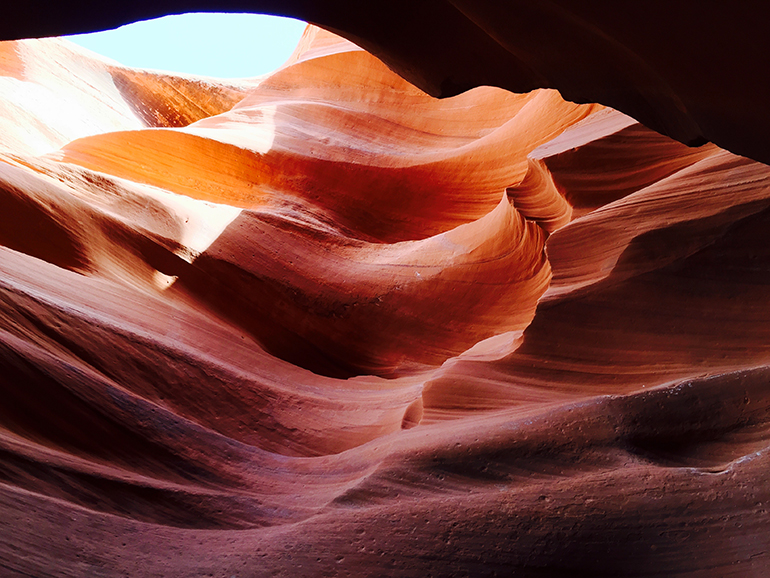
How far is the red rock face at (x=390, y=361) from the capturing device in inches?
78.6

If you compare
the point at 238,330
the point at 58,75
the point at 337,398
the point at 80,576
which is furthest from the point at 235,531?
the point at 58,75

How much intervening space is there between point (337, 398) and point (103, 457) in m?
1.38

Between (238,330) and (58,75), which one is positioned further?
(58,75)

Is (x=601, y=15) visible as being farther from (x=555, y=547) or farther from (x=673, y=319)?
(x=673, y=319)

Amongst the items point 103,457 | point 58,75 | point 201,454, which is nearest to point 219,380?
point 201,454

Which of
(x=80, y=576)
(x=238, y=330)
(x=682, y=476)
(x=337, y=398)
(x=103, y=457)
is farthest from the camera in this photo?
(x=238, y=330)

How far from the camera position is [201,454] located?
2.68 m

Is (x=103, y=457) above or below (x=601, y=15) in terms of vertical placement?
below

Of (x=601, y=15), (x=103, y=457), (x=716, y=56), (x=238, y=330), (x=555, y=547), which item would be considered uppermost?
(x=238, y=330)

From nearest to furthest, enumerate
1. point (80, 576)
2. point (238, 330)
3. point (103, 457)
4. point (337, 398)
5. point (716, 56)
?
point (716, 56) → point (80, 576) → point (103, 457) → point (337, 398) → point (238, 330)

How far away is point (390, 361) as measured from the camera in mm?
4047

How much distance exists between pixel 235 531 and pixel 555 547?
110 cm

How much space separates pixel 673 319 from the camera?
2.82m

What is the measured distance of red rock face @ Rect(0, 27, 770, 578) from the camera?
200 centimetres
